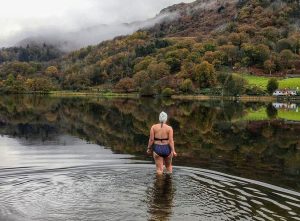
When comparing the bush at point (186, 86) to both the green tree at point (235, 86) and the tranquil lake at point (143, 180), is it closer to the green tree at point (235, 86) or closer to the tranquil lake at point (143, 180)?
the green tree at point (235, 86)

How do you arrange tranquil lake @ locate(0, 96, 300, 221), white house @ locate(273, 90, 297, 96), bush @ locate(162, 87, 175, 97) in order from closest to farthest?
tranquil lake @ locate(0, 96, 300, 221), white house @ locate(273, 90, 297, 96), bush @ locate(162, 87, 175, 97)

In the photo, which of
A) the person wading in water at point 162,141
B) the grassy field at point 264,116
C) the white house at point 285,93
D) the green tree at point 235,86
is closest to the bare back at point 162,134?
the person wading in water at point 162,141

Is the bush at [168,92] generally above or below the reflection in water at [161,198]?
above

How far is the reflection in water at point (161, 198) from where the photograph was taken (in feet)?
53.1

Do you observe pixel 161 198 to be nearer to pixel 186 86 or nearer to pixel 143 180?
→ pixel 143 180

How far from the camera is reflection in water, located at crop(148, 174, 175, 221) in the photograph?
16188 millimetres

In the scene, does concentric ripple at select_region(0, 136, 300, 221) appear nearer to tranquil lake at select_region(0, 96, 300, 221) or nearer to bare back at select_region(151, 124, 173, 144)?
tranquil lake at select_region(0, 96, 300, 221)

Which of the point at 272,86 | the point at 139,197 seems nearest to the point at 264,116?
the point at 139,197

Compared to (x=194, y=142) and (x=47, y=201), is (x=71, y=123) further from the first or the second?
(x=47, y=201)

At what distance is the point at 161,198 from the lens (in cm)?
1845

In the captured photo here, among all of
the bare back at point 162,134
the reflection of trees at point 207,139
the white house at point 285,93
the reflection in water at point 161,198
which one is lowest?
the reflection in water at point 161,198

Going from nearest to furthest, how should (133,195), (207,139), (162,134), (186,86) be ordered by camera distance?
(133,195) < (162,134) < (207,139) < (186,86)

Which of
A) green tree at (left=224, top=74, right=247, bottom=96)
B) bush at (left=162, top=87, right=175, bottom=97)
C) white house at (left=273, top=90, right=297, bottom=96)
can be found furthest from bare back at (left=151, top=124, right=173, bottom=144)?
bush at (left=162, top=87, right=175, bottom=97)

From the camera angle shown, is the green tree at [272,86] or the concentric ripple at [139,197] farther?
the green tree at [272,86]
